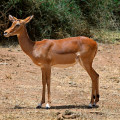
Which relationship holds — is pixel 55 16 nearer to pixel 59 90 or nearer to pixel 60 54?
pixel 59 90

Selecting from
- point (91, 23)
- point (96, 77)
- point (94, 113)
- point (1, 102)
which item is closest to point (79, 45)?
point (96, 77)

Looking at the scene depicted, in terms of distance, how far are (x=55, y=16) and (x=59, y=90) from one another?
6.50m

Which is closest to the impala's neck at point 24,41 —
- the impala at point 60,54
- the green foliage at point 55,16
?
the impala at point 60,54

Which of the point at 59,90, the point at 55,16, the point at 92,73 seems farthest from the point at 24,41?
the point at 55,16

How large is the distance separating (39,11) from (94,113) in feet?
29.1

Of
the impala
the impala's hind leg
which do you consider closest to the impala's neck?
the impala

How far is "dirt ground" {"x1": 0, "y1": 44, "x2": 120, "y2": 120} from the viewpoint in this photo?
287 inches

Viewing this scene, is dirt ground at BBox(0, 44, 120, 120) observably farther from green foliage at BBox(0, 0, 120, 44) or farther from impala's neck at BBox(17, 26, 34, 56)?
green foliage at BBox(0, 0, 120, 44)

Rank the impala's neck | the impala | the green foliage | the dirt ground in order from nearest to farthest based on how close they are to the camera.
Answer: the dirt ground, the impala, the impala's neck, the green foliage

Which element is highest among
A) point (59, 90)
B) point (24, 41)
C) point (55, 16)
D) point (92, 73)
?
point (24, 41)

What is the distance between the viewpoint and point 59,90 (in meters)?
10.0

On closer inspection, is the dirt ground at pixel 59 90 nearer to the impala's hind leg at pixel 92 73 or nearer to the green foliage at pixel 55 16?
the impala's hind leg at pixel 92 73

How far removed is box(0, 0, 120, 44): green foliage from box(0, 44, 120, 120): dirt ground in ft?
4.93

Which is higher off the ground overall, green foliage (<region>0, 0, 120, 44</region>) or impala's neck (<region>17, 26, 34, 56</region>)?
impala's neck (<region>17, 26, 34, 56</region>)
